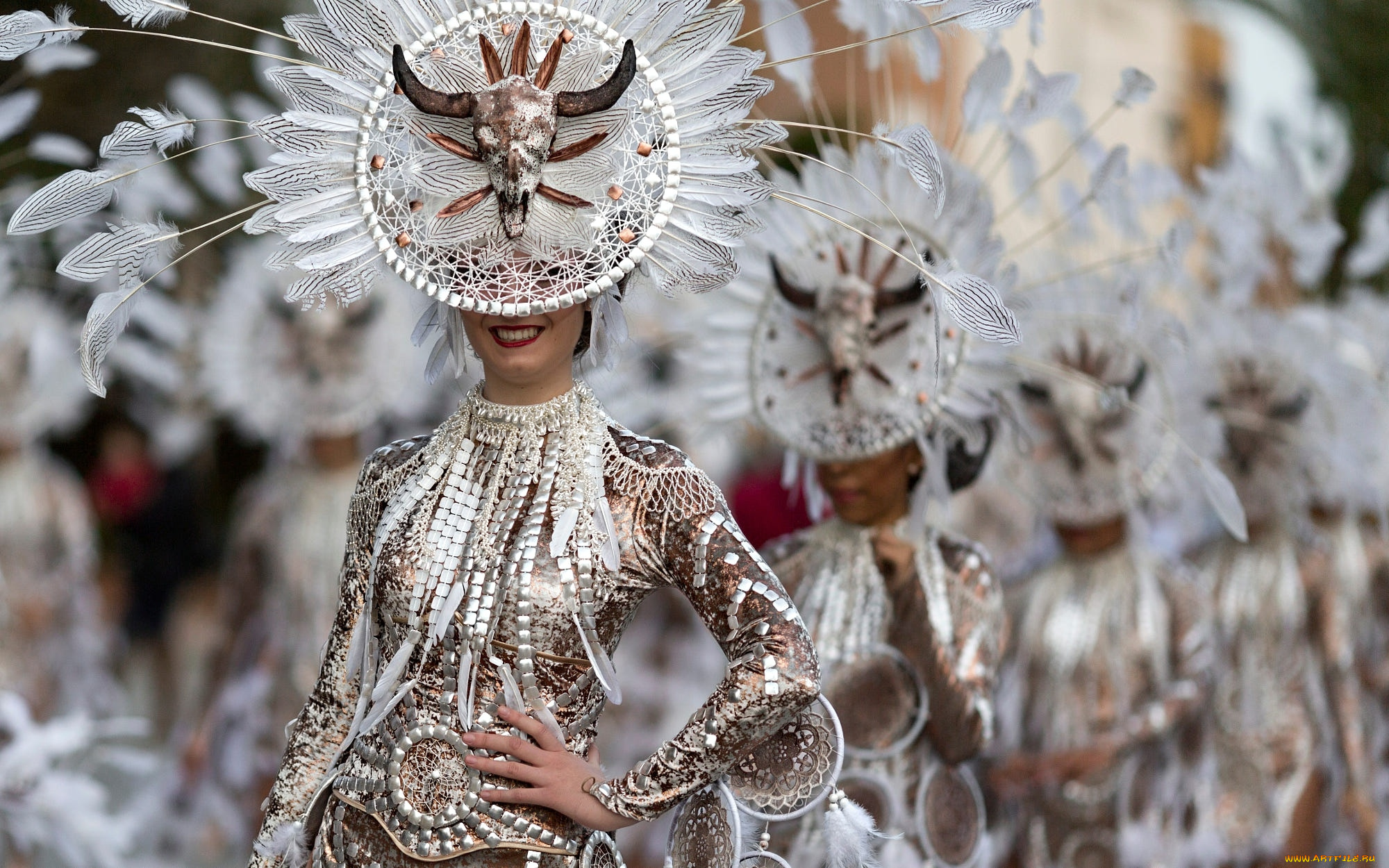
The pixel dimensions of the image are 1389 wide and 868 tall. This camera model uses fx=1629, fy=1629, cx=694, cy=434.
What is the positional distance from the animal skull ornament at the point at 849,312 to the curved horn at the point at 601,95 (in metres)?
1.51

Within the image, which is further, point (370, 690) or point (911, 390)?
point (911, 390)

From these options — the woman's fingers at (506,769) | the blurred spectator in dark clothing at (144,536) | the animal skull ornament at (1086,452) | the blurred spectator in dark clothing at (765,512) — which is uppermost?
the woman's fingers at (506,769)

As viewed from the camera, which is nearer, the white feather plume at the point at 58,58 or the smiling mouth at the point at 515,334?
the smiling mouth at the point at 515,334

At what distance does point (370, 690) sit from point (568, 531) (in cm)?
47

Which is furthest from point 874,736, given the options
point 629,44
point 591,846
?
point 629,44

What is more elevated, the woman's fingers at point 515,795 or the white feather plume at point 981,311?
the white feather plume at point 981,311

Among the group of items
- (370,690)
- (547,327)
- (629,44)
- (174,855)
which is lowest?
(174,855)

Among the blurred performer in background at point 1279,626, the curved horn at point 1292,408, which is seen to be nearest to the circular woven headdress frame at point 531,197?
the blurred performer in background at point 1279,626

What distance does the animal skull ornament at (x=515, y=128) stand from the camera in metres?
2.66

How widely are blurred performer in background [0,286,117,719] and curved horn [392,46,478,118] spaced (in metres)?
5.16

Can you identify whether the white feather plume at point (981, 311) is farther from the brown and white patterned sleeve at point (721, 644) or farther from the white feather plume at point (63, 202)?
the white feather plume at point (63, 202)

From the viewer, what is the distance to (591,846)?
275 cm

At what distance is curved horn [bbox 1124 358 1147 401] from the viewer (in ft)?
17.5

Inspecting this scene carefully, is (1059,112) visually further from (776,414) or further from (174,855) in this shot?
(174,855)
